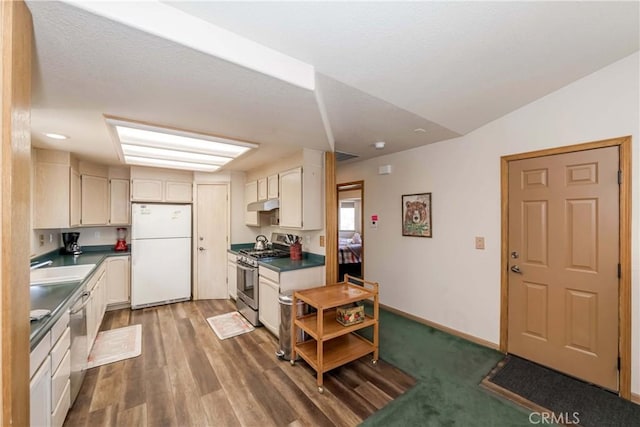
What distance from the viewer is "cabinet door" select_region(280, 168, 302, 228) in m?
3.19

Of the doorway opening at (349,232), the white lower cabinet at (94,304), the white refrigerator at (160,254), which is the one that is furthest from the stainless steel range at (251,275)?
the white lower cabinet at (94,304)

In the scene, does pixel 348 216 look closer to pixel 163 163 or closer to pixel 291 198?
pixel 291 198

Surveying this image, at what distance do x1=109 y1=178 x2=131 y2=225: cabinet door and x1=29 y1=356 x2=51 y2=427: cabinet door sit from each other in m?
3.27

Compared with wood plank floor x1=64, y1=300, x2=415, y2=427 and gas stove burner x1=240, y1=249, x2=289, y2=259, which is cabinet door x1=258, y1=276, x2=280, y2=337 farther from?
gas stove burner x1=240, y1=249, x2=289, y2=259

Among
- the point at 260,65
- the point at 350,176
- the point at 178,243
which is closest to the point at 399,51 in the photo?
the point at 260,65

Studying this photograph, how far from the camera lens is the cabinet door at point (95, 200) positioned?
148 inches

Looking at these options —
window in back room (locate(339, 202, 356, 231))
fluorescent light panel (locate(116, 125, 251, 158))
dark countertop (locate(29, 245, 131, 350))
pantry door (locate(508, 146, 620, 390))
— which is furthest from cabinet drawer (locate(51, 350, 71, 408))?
window in back room (locate(339, 202, 356, 231))

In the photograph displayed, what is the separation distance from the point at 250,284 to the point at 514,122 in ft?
11.9

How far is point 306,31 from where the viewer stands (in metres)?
1.36

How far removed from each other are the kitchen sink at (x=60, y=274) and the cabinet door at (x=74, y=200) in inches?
33.5

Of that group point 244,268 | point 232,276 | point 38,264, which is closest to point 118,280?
→ point 38,264

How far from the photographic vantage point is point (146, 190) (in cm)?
408

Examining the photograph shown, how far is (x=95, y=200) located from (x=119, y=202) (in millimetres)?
318

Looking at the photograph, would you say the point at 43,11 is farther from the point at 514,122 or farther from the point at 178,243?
the point at 178,243
